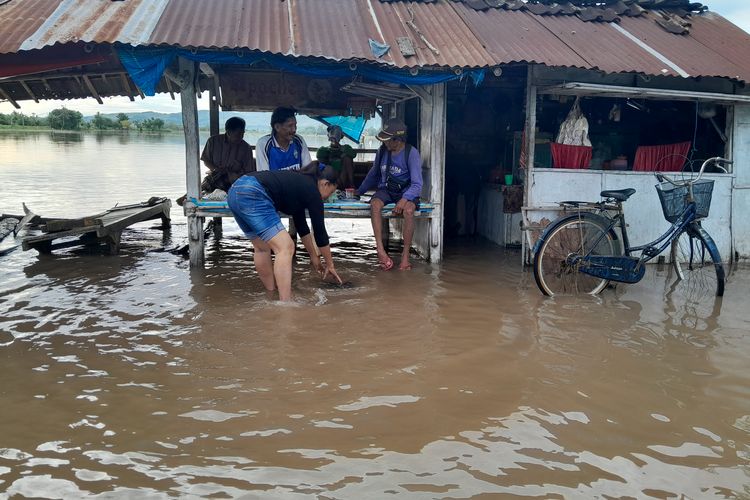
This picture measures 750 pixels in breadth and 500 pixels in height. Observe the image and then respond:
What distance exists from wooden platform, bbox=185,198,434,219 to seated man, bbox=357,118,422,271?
103 millimetres

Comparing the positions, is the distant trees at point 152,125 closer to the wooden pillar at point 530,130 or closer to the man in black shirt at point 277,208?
the wooden pillar at point 530,130

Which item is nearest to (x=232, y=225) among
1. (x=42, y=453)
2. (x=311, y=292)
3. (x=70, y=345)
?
(x=311, y=292)

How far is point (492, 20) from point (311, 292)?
4.55 metres

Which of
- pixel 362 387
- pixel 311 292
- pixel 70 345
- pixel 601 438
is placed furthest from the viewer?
pixel 311 292

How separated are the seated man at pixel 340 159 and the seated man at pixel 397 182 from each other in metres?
1.45

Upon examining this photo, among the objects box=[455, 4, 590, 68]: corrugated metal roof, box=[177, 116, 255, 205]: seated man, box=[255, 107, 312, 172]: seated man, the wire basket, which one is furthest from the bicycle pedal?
box=[177, 116, 255, 205]: seated man

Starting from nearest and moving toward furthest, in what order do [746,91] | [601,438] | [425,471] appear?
[425,471], [601,438], [746,91]

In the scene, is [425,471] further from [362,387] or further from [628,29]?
[628,29]

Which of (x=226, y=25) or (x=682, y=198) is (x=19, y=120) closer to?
(x=226, y=25)

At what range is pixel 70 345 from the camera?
440 centimetres

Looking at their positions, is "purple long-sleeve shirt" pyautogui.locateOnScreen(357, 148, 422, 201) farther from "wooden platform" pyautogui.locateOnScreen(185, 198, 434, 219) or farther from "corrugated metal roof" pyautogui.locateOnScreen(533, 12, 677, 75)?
"corrugated metal roof" pyautogui.locateOnScreen(533, 12, 677, 75)

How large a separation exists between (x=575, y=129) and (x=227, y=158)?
478 cm

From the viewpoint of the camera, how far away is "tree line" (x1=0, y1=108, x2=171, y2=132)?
58875 millimetres

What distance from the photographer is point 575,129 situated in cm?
758
